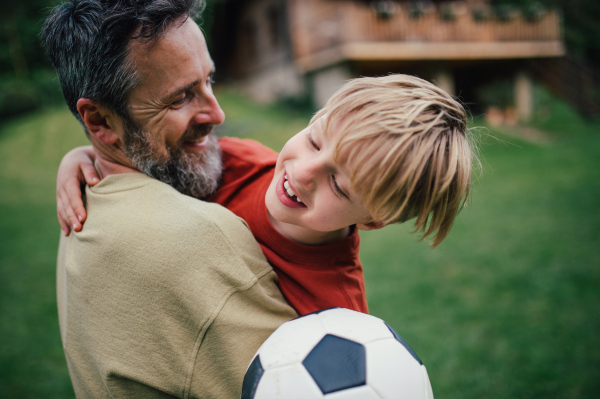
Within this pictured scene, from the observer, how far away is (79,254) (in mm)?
1393

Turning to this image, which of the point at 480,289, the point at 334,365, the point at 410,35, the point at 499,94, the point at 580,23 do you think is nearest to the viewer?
the point at 334,365

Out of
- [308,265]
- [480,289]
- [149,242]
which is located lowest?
[480,289]

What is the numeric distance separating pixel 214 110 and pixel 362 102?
2.43 feet

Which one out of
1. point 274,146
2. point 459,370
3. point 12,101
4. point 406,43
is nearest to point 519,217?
point 459,370

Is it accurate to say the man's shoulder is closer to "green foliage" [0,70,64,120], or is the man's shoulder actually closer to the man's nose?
the man's nose

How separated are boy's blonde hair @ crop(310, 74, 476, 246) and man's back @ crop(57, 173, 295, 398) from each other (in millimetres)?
488

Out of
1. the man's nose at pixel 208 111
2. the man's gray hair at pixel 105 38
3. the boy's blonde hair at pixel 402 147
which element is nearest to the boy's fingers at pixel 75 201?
the man's gray hair at pixel 105 38

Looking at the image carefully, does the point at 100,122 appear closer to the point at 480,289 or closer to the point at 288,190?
the point at 288,190

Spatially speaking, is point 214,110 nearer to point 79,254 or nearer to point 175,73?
point 175,73

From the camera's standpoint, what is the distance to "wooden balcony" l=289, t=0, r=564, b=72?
1112 centimetres

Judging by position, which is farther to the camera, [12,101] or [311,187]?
[12,101]

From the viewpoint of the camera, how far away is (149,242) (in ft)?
4.23

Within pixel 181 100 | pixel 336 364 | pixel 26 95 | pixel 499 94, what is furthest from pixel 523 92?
pixel 26 95

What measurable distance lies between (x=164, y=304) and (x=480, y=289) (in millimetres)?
4079
